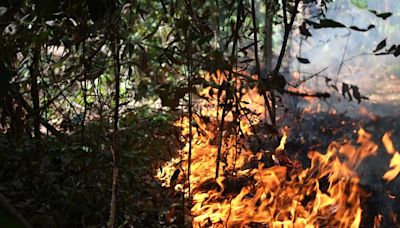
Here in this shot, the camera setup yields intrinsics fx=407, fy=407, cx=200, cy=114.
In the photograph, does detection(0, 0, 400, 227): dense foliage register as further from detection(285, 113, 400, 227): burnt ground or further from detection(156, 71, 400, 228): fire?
detection(285, 113, 400, 227): burnt ground

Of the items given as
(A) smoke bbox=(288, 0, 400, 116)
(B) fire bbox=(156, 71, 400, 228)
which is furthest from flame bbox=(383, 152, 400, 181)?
(A) smoke bbox=(288, 0, 400, 116)

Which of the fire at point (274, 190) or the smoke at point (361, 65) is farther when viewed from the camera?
the smoke at point (361, 65)

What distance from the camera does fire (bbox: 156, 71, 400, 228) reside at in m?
3.65

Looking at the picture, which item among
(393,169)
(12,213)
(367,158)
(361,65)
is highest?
(361,65)

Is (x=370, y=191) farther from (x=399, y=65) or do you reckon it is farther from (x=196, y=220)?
(x=399, y=65)

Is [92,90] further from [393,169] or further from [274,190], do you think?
[393,169]

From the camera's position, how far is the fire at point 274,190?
12.0ft

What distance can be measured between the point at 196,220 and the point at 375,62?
57.1 feet

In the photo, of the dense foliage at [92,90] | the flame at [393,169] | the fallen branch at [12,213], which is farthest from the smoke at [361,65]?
the fallen branch at [12,213]

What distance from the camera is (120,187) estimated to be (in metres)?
3.46

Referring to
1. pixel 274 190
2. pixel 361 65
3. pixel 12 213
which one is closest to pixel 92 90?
pixel 274 190

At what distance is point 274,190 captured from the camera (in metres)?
4.02

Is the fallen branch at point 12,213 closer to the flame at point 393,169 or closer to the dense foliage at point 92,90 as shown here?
the dense foliage at point 92,90

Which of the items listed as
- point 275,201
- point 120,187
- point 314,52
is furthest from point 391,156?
point 314,52
